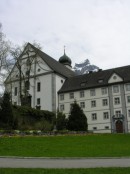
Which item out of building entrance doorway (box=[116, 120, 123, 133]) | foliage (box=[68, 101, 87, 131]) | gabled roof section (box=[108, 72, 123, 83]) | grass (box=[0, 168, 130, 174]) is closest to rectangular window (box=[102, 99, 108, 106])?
gabled roof section (box=[108, 72, 123, 83])

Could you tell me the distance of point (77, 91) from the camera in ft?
197

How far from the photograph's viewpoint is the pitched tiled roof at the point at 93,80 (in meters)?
57.6

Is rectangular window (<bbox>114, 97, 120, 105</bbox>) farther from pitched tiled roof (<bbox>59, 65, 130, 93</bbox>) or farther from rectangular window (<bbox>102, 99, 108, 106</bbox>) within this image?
pitched tiled roof (<bbox>59, 65, 130, 93</bbox>)

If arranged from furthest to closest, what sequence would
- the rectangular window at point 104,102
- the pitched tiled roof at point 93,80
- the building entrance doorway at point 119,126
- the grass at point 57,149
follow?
the pitched tiled roof at point 93,80
the rectangular window at point 104,102
the building entrance doorway at point 119,126
the grass at point 57,149

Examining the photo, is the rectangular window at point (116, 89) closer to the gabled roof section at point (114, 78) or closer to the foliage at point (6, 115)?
the gabled roof section at point (114, 78)

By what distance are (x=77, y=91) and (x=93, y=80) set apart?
383cm

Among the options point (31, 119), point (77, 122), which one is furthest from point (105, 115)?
point (31, 119)

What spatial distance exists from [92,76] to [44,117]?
2146 centimetres

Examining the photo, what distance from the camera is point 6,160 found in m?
14.4

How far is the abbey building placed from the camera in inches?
2132

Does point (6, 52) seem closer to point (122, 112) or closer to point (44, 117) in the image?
point (44, 117)

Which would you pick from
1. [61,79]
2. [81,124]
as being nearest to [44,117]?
[81,124]

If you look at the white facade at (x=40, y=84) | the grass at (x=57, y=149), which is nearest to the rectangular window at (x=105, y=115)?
the white facade at (x=40, y=84)

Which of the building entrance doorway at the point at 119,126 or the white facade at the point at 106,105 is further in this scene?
the white facade at the point at 106,105
